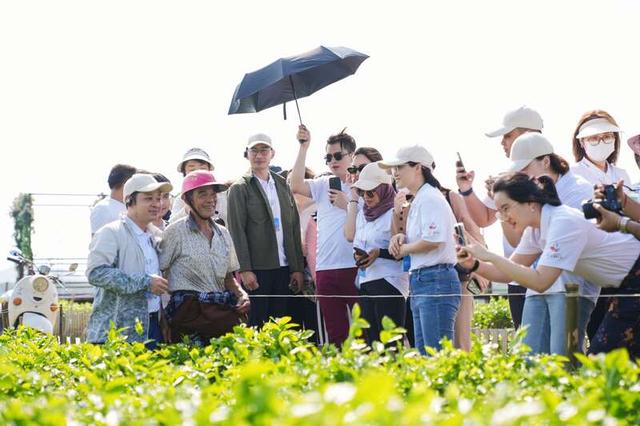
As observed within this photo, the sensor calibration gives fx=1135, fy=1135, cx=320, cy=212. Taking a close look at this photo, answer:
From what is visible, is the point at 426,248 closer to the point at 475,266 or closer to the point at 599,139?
the point at 475,266

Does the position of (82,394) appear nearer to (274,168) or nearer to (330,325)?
(330,325)

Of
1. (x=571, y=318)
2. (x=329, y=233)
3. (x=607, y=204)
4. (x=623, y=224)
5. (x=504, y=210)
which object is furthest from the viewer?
(x=329, y=233)

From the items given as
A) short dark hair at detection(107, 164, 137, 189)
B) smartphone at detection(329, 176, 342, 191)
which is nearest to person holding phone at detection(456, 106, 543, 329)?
smartphone at detection(329, 176, 342, 191)

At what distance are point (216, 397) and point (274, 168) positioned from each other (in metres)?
6.98

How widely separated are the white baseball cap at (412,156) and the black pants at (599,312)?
1.72 meters

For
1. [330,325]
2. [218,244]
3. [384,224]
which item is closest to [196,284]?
[218,244]

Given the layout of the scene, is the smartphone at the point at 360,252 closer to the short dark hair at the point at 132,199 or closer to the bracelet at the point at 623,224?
the short dark hair at the point at 132,199

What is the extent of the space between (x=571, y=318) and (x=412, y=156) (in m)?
2.22

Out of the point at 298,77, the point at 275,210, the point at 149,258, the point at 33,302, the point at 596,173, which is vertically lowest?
the point at 33,302

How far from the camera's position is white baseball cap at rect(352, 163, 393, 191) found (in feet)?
→ 26.7

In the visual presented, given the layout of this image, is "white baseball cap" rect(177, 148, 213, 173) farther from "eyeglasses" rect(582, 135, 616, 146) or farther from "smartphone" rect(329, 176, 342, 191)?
"eyeglasses" rect(582, 135, 616, 146)

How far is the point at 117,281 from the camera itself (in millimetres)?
7305

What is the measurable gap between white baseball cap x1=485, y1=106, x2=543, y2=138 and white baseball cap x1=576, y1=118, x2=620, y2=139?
0.98 feet

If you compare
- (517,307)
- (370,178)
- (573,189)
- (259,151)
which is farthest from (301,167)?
(573,189)
